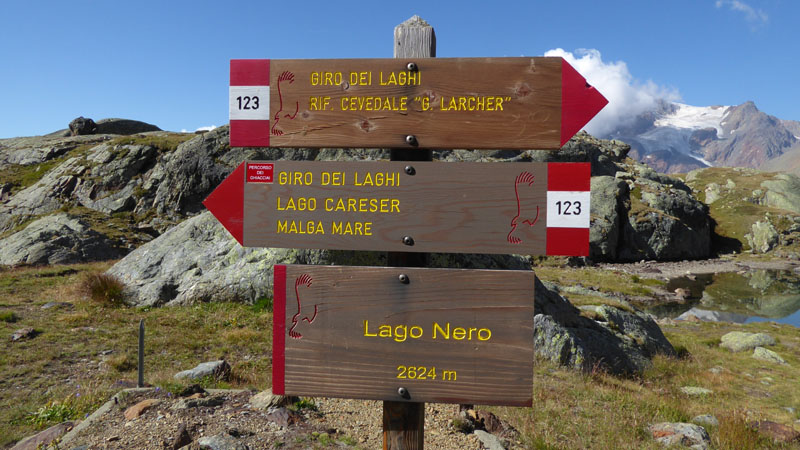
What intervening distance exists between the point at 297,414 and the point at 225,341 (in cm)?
536

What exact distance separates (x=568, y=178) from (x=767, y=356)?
Result: 22.8m

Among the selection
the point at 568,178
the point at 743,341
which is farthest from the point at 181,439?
the point at 743,341

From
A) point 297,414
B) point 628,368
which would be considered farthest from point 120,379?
point 628,368

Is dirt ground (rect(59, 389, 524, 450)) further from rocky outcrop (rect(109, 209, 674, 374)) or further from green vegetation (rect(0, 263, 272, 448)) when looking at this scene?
rocky outcrop (rect(109, 209, 674, 374))

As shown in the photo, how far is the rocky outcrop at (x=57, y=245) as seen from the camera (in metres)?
22.5

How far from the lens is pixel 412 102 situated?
334 centimetres

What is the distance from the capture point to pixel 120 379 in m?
7.73

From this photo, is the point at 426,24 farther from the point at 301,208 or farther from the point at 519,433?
the point at 519,433

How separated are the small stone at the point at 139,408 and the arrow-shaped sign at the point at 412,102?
405 cm

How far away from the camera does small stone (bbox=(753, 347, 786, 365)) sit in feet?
60.7

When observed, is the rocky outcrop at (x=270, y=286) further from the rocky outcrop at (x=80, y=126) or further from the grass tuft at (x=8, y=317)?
the rocky outcrop at (x=80, y=126)

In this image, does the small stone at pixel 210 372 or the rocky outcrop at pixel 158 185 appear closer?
the small stone at pixel 210 372

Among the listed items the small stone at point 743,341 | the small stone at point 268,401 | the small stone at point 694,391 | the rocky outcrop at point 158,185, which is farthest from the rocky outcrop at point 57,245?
the small stone at point 743,341

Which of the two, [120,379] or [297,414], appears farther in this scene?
[120,379]
